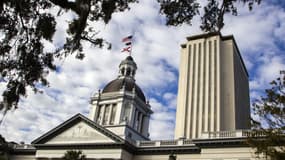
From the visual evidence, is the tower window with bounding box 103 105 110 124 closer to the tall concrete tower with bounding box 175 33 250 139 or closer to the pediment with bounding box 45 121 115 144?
the pediment with bounding box 45 121 115 144

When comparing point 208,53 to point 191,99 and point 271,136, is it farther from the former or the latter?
point 271,136

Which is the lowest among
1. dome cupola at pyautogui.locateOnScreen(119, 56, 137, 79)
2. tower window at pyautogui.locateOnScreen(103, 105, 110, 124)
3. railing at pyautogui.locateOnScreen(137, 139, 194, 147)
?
railing at pyautogui.locateOnScreen(137, 139, 194, 147)

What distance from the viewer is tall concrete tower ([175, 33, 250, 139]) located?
64.1 m

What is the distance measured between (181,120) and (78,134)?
31.7 m

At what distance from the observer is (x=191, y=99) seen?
67375mm

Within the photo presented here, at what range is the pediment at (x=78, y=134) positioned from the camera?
37125 millimetres

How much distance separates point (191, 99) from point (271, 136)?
4995 centimetres

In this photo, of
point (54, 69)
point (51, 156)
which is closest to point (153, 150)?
point (51, 156)

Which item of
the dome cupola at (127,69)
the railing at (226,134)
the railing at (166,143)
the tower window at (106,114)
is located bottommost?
the railing at (166,143)

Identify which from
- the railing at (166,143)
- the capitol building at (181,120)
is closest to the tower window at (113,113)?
the capitol building at (181,120)

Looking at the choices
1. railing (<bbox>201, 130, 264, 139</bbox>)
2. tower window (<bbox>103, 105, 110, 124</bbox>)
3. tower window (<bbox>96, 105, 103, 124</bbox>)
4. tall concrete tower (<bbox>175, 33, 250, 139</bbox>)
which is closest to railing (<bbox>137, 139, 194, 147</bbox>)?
railing (<bbox>201, 130, 264, 139</bbox>)

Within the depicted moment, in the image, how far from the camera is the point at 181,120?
6612cm

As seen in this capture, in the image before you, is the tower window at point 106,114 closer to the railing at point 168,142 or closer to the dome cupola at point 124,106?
the dome cupola at point 124,106

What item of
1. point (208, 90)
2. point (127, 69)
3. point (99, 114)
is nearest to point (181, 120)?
point (208, 90)
